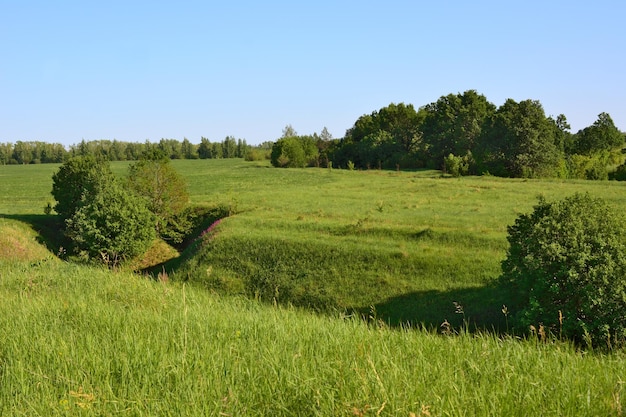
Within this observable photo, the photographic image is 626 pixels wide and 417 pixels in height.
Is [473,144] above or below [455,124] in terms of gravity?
below

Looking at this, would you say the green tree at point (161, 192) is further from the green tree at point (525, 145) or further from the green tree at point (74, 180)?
the green tree at point (525, 145)

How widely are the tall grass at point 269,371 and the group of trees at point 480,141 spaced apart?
227 feet

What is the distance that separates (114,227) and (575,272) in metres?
33.2

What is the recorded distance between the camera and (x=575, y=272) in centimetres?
1788

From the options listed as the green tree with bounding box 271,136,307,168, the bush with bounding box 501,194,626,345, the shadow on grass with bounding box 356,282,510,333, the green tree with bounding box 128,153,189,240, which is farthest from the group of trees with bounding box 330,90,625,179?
the bush with bounding box 501,194,626,345

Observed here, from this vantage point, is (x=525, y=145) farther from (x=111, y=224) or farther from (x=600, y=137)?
(x=111, y=224)

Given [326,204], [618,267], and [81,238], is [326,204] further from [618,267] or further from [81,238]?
[618,267]

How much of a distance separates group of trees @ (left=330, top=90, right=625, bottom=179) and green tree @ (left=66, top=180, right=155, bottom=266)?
49200 millimetres

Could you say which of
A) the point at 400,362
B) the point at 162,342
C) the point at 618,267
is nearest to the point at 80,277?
the point at 162,342

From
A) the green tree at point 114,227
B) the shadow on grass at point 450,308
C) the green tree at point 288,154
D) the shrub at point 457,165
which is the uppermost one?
the green tree at point 288,154

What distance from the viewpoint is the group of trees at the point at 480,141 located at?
71250 millimetres

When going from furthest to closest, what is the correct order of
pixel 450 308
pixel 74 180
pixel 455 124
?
pixel 455 124 → pixel 74 180 → pixel 450 308

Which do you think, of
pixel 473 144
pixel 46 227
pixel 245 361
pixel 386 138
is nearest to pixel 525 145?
pixel 473 144

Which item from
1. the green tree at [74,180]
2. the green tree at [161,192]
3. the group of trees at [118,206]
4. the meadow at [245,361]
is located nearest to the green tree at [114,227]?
the group of trees at [118,206]
